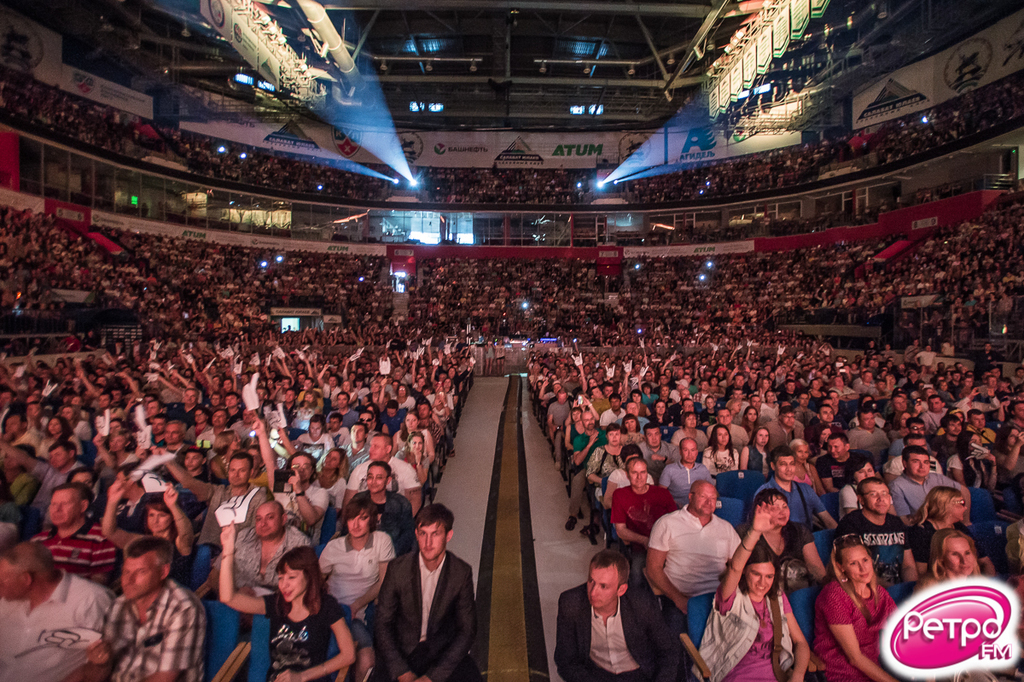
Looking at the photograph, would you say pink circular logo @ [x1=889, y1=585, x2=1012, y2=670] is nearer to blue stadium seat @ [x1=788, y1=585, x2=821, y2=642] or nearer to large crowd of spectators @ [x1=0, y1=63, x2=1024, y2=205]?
blue stadium seat @ [x1=788, y1=585, x2=821, y2=642]

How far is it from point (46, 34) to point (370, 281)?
16.9 meters

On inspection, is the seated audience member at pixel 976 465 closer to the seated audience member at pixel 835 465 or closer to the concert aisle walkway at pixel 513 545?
the seated audience member at pixel 835 465

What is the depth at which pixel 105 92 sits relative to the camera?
976 inches

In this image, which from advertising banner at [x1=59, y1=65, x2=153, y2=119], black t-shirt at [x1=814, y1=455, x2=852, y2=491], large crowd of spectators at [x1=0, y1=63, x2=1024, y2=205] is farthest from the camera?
advertising banner at [x1=59, y1=65, x2=153, y2=119]

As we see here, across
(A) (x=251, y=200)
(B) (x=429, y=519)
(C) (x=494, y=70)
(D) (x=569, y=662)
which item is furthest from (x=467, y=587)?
(A) (x=251, y=200)

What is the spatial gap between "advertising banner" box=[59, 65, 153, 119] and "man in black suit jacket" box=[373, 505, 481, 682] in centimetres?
2925

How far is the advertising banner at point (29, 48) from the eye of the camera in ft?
67.7

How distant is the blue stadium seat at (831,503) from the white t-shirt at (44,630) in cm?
466

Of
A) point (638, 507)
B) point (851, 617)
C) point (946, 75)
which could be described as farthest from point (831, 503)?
point (946, 75)

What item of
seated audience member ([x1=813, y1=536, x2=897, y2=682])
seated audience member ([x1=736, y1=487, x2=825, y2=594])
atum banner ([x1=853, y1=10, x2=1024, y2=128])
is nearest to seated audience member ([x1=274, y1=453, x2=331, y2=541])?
seated audience member ([x1=736, y1=487, x2=825, y2=594])

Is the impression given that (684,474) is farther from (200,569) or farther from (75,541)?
(75,541)

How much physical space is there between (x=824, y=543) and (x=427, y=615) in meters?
2.43

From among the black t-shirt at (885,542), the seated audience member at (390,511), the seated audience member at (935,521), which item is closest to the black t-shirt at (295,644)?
the seated audience member at (390,511)

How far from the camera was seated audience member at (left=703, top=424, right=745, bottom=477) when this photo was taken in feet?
16.8
